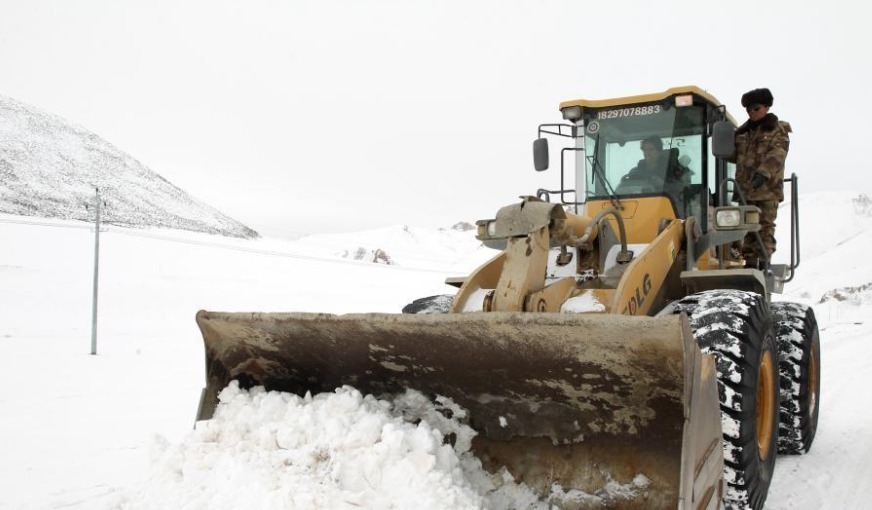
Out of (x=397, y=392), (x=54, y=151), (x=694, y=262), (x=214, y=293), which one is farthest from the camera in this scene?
(x=54, y=151)

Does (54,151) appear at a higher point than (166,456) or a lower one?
higher

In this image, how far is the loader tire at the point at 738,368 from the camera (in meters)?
3.31

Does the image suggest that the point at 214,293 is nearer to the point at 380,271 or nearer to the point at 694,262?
the point at 380,271

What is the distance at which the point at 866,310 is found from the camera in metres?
17.4

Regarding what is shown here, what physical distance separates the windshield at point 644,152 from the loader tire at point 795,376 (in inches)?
45.1

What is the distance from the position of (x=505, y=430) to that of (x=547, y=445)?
202 mm

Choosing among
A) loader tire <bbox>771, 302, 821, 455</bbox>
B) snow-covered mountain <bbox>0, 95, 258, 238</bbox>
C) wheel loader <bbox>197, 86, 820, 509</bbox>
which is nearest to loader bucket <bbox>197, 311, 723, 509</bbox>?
wheel loader <bbox>197, 86, 820, 509</bbox>

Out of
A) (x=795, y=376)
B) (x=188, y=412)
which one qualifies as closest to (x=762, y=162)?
(x=795, y=376)

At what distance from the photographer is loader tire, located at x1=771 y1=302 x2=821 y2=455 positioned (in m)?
5.14

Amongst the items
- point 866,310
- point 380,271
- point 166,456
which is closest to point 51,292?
point 380,271

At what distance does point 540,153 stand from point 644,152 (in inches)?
30.4

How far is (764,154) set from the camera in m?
5.74

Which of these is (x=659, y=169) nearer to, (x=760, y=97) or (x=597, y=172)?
(x=597, y=172)

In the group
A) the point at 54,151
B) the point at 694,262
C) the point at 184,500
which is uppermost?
the point at 54,151
